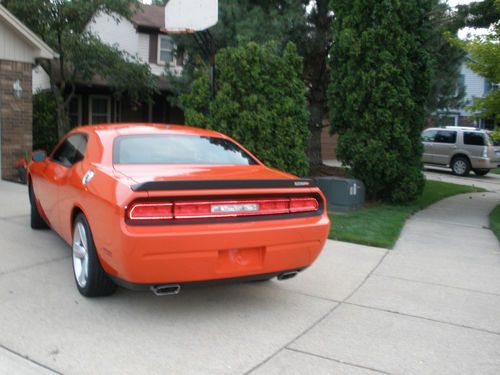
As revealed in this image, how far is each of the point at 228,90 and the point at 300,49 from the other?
5278 mm

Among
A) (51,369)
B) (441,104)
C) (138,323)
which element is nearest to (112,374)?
(51,369)

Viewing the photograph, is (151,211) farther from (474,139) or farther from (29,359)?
(474,139)

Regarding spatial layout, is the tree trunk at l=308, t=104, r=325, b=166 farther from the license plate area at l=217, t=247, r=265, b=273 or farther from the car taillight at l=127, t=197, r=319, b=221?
the license plate area at l=217, t=247, r=265, b=273

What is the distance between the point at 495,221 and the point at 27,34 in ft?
33.6

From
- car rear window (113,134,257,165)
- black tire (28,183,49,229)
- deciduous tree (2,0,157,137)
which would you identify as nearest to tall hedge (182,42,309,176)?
black tire (28,183,49,229)

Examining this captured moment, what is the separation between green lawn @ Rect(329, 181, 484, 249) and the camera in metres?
7.49

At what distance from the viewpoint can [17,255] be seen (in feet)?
19.4

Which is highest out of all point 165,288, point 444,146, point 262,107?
point 262,107

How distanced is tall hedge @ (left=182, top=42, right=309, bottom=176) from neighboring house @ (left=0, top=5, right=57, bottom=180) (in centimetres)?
486

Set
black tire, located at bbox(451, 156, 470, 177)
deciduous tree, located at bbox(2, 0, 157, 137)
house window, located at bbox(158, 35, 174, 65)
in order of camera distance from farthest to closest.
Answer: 1. house window, located at bbox(158, 35, 174, 65)
2. black tire, located at bbox(451, 156, 470, 177)
3. deciduous tree, located at bbox(2, 0, 157, 137)

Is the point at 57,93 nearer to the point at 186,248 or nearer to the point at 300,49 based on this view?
the point at 300,49

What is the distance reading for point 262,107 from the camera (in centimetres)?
916

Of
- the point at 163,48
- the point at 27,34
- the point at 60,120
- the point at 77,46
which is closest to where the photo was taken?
the point at 27,34

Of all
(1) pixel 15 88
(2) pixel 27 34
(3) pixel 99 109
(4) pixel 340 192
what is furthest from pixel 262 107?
(3) pixel 99 109
